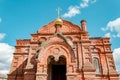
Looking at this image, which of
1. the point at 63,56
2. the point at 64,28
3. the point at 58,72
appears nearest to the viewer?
the point at 63,56

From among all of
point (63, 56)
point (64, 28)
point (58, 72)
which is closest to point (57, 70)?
point (58, 72)

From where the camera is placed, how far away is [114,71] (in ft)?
69.4

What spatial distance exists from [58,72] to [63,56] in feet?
10.5

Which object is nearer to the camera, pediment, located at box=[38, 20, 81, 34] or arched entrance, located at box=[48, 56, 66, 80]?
arched entrance, located at box=[48, 56, 66, 80]

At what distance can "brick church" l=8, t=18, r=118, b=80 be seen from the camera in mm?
16906

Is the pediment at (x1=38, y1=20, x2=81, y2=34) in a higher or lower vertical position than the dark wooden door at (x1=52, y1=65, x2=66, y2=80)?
higher

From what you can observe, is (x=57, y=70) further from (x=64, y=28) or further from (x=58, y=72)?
(x=64, y=28)

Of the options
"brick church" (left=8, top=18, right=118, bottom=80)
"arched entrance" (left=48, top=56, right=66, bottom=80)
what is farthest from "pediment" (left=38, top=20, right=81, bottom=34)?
"arched entrance" (left=48, top=56, right=66, bottom=80)

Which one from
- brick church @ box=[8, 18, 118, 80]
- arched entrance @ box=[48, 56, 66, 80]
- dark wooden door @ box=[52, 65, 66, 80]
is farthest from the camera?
dark wooden door @ box=[52, 65, 66, 80]

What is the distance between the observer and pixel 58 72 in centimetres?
1950

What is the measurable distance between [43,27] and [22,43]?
12.2 feet

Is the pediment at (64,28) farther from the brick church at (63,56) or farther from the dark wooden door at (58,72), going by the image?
the dark wooden door at (58,72)

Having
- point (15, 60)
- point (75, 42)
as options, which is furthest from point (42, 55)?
point (15, 60)

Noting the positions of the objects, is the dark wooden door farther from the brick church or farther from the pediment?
the pediment
